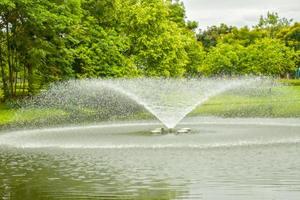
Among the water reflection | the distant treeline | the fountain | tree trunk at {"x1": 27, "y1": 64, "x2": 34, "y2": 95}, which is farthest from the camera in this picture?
tree trunk at {"x1": 27, "y1": 64, "x2": 34, "y2": 95}

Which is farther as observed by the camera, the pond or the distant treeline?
the distant treeline

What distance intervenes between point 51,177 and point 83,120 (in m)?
19.3

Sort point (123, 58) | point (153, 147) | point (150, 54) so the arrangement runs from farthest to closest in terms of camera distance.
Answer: point (150, 54) < point (123, 58) < point (153, 147)

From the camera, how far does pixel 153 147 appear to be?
18.5 meters

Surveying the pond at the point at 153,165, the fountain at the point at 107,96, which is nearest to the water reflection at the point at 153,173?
the pond at the point at 153,165

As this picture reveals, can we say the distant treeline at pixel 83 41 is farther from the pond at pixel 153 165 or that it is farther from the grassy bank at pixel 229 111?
the pond at pixel 153 165

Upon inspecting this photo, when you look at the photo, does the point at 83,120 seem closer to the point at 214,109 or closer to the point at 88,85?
the point at 88,85

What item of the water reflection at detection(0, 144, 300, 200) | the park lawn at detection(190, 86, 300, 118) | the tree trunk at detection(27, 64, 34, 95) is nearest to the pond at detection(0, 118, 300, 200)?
the water reflection at detection(0, 144, 300, 200)

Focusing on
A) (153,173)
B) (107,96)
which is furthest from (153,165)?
(107,96)

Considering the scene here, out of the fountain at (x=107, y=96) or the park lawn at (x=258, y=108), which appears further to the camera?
the fountain at (x=107, y=96)

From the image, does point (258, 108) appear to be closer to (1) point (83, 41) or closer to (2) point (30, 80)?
(1) point (83, 41)

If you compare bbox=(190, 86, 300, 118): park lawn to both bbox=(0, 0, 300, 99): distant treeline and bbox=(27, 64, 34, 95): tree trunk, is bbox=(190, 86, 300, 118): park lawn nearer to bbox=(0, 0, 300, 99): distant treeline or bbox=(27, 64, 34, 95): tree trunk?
bbox=(0, 0, 300, 99): distant treeline

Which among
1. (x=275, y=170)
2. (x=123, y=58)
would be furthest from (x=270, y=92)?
(x=275, y=170)

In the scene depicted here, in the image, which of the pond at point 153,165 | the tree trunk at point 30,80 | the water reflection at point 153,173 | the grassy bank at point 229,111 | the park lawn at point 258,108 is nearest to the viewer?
the water reflection at point 153,173
